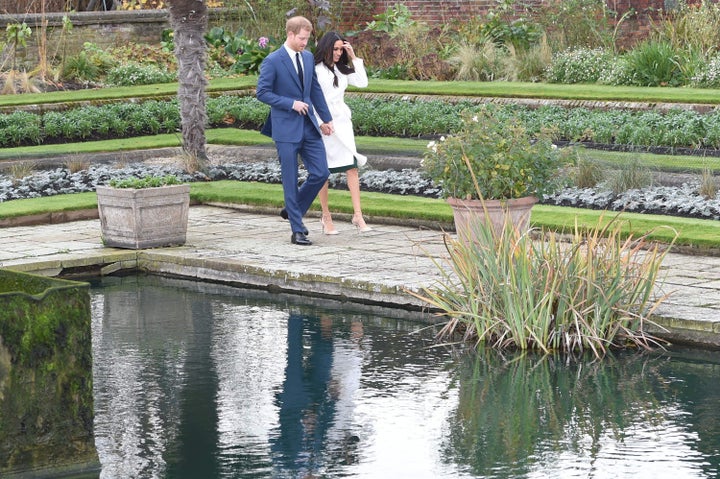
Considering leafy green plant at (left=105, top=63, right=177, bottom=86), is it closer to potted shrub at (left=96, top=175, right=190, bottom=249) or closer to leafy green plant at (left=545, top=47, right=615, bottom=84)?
leafy green plant at (left=545, top=47, right=615, bottom=84)

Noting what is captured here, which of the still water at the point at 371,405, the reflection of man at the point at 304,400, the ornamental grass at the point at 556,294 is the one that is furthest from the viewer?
the ornamental grass at the point at 556,294

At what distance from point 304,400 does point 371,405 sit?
1.29ft

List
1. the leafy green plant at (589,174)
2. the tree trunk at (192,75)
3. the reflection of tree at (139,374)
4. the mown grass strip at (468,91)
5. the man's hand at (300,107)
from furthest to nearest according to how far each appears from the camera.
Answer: the mown grass strip at (468,91) < the tree trunk at (192,75) < the leafy green plant at (589,174) < the man's hand at (300,107) < the reflection of tree at (139,374)

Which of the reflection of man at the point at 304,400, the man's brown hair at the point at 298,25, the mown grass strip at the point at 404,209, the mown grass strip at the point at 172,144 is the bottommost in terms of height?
the reflection of man at the point at 304,400

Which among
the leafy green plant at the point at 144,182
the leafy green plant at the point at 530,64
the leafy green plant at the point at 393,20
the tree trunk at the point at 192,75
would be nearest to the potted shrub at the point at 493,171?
the leafy green plant at the point at 144,182

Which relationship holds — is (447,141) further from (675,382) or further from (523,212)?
(675,382)

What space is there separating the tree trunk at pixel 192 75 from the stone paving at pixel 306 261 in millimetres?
2853

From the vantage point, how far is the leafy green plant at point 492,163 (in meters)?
9.78

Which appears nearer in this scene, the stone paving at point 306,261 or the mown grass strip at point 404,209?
the stone paving at point 306,261

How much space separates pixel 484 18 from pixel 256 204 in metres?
9.65

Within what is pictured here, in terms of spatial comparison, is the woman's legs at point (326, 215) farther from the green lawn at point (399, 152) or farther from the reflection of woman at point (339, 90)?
the green lawn at point (399, 152)

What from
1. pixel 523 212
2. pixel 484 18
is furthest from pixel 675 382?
pixel 484 18

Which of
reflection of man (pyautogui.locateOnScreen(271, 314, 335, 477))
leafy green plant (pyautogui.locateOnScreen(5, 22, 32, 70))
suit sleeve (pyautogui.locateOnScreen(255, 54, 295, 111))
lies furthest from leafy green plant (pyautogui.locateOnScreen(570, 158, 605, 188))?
leafy green plant (pyautogui.locateOnScreen(5, 22, 32, 70))

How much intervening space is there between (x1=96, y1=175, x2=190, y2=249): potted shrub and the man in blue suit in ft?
3.16
